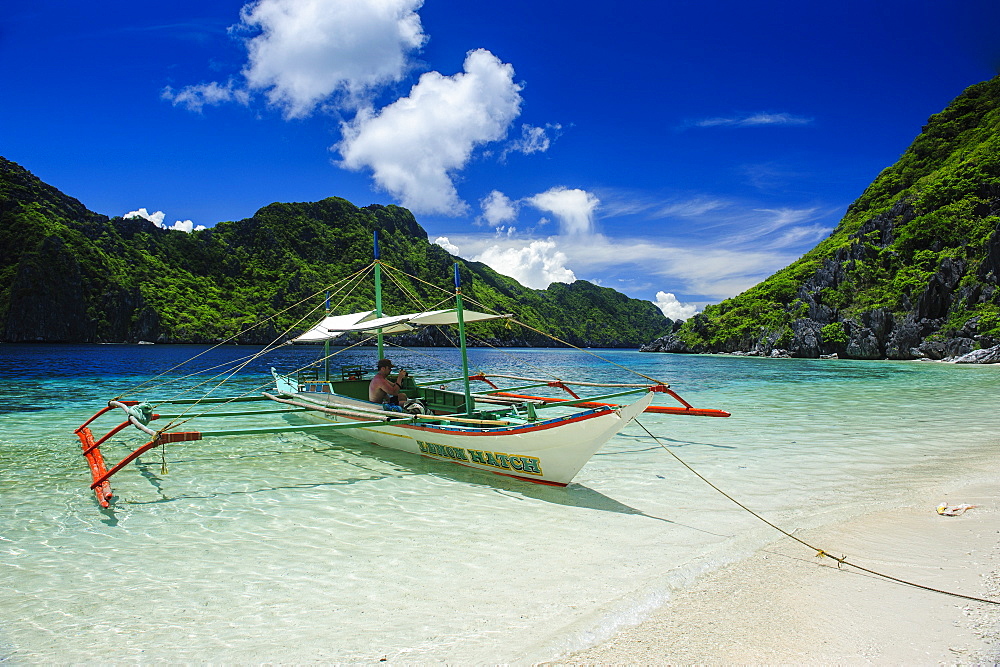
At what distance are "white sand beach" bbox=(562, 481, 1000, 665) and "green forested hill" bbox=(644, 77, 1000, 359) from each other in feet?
247

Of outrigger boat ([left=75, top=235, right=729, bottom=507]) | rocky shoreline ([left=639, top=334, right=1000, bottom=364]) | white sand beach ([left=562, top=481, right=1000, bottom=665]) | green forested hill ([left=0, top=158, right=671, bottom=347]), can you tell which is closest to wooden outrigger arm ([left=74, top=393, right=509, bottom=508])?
outrigger boat ([left=75, top=235, right=729, bottom=507])

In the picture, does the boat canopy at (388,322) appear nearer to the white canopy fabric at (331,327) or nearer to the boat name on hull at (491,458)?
the white canopy fabric at (331,327)

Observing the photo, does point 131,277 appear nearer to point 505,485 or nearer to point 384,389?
point 384,389

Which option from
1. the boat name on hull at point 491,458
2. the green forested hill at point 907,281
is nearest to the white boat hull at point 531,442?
the boat name on hull at point 491,458

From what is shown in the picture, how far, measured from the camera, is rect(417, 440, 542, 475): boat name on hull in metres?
9.41

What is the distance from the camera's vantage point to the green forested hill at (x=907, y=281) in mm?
68250

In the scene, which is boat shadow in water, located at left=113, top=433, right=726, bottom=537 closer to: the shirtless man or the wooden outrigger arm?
the wooden outrigger arm

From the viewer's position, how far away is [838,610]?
445 cm

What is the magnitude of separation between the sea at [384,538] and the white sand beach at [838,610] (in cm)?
32

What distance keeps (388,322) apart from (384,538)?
22.7 feet

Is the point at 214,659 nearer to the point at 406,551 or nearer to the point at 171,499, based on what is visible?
the point at 406,551

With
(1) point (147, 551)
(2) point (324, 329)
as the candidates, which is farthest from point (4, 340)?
(1) point (147, 551)

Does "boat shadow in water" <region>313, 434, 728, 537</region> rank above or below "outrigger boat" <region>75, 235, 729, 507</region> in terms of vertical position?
below

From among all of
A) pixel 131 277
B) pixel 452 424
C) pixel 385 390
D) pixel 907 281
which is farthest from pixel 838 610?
pixel 131 277
